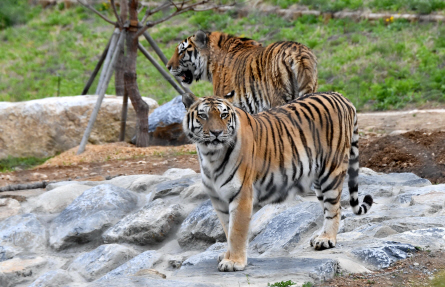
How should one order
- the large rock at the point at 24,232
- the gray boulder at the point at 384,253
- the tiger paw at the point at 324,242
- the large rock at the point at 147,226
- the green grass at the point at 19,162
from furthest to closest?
the green grass at the point at 19,162 < the large rock at the point at 24,232 < the large rock at the point at 147,226 < the tiger paw at the point at 324,242 < the gray boulder at the point at 384,253

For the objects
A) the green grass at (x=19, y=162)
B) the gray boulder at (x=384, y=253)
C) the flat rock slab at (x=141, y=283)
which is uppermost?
the gray boulder at (x=384, y=253)

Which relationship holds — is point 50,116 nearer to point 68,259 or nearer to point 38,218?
point 38,218

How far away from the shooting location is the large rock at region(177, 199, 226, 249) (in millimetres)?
5469

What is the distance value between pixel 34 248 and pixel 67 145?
473cm

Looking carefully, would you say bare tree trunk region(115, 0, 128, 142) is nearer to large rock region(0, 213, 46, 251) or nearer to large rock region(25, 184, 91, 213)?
large rock region(25, 184, 91, 213)

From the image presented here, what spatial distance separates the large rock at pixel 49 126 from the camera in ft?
34.4

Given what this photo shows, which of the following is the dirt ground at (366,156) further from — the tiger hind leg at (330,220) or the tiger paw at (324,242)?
the tiger paw at (324,242)

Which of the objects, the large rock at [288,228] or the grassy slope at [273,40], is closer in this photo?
the large rock at [288,228]

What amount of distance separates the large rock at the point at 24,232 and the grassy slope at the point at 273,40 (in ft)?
23.6

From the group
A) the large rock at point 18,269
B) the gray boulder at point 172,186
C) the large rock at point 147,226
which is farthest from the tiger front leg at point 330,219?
the large rock at point 18,269

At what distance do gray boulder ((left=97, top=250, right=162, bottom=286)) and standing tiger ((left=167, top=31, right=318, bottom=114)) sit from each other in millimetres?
1780

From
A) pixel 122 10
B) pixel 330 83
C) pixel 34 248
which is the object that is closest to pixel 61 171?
pixel 34 248

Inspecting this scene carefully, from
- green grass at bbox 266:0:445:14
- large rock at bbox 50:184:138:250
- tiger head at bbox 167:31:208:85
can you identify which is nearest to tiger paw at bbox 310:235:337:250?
large rock at bbox 50:184:138:250

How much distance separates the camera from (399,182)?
6.20 meters
